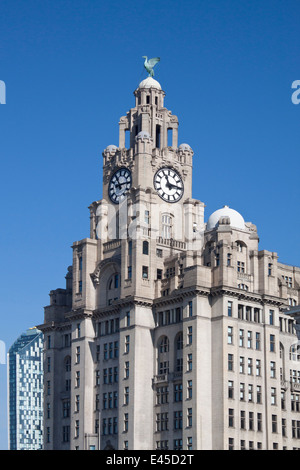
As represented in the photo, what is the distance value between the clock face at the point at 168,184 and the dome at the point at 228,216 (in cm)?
834

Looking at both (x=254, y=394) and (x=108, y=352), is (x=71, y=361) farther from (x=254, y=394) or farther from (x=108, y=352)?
(x=254, y=394)

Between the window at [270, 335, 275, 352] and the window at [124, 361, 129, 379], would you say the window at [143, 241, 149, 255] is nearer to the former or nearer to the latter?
the window at [124, 361, 129, 379]

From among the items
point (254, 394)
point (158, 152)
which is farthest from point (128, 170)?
point (254, 394)

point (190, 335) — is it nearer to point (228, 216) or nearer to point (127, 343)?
point (127, 343)

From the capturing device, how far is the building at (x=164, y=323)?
153750 mm

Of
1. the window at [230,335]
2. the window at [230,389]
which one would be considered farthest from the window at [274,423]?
the window at [230,335]

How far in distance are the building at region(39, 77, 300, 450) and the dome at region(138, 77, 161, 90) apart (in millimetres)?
268

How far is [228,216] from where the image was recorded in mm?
164000

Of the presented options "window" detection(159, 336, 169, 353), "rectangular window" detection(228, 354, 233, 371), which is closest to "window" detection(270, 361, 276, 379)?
"rectangular window" detection(228, 354, 233, 371)

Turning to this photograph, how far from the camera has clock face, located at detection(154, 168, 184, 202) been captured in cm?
17175

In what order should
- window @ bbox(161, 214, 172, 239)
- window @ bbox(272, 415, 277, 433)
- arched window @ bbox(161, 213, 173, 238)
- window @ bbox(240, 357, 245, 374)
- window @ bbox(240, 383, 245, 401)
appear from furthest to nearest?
1. window @ bbox(161, 214, 172, 239)
2. arched window @ bbox(161, 213, 173, 238)
3. window @ bbox(272, 415, 277, 433)
4. window @ bbox(240, 357, 245, 374)
5. window @ bbox(240, 383, 245, 401)

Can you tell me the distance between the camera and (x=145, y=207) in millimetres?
166625
